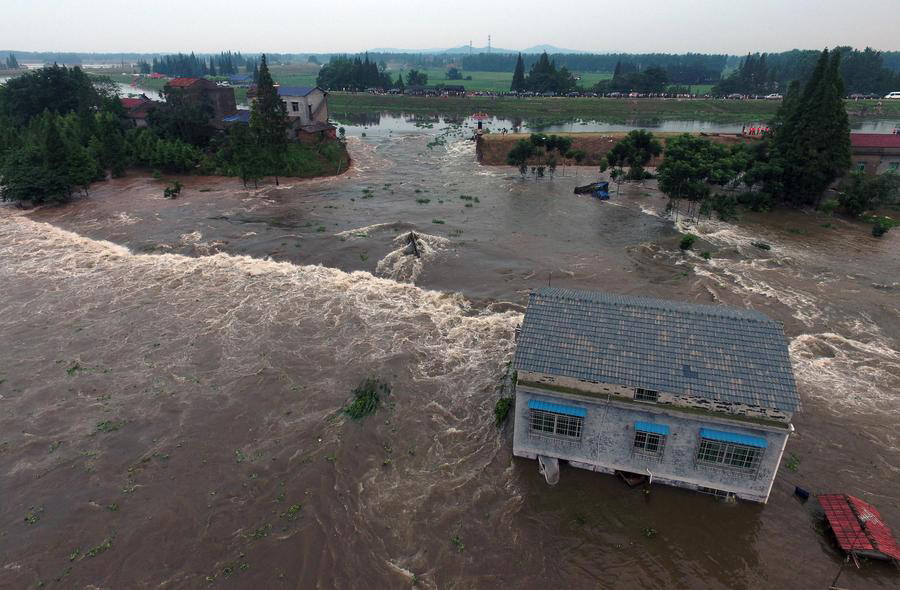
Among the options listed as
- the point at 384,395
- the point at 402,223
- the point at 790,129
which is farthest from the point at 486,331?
the point at 790,129

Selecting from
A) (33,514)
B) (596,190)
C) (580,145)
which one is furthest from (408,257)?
(580,145)

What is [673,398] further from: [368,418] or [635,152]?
[635,152]

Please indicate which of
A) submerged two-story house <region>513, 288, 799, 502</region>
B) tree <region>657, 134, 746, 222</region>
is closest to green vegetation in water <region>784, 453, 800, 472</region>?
submerged two-story house <region>513, 288, 799, 502</region>

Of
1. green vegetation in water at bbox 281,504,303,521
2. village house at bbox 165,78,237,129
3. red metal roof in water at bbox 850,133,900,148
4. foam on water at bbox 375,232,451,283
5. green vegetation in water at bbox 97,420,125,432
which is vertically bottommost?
green vegetation in water at bbox 281,504,303,521

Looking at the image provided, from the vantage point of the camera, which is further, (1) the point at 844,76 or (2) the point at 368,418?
(1) the point at 844,76

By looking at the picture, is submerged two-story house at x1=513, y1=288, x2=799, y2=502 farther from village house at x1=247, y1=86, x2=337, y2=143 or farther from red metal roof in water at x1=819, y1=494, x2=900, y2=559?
village house at x1=247, y1=86, x2=337, y2=143

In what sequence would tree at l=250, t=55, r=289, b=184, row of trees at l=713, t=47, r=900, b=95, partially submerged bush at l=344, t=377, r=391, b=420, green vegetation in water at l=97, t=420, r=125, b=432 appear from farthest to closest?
1. row of trees at l=713, t=47, r=900, b=95
2. tree at l=250, t=55, r=289, b=184
3. partially submerged bush at l=344, t=377, r=391, b=420
4. green vegetation in water at l=97, t=420, r=125, b=432

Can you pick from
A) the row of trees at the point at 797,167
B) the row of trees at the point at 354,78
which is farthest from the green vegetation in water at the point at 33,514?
Answer: the row of trees at the point at 354,78
